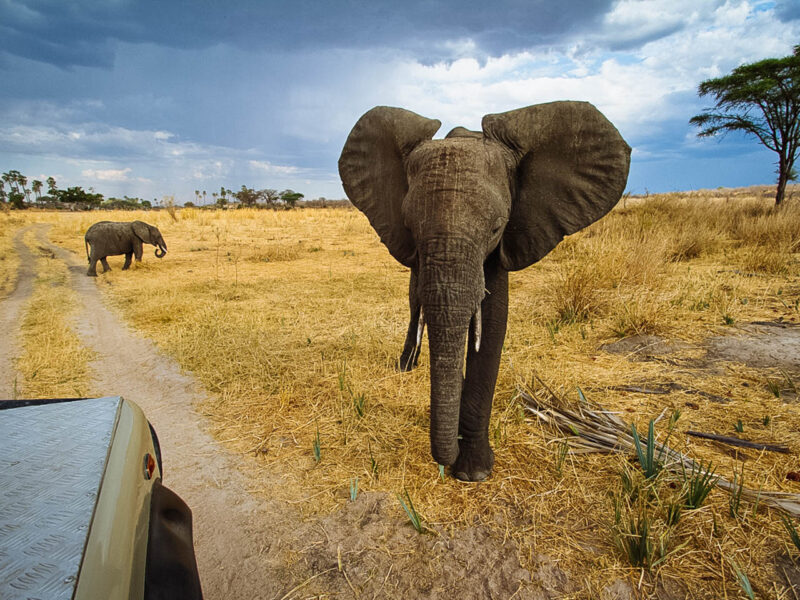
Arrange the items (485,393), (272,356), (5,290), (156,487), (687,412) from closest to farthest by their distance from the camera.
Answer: (156,487) < (485,393) < (687,412) < (272,356) < (5,290)

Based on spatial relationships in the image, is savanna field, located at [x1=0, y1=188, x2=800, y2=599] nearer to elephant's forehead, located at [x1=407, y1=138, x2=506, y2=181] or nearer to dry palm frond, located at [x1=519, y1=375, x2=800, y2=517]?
dry palm frond, located at [x1=519, y1=375, x2=800, y2=517]

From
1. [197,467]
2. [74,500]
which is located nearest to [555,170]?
[74,500]

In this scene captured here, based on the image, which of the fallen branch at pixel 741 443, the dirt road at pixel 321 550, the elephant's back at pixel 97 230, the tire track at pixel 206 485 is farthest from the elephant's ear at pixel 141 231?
the fallen branch at pixel 741 443

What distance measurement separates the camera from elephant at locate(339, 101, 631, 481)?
78.3 inches

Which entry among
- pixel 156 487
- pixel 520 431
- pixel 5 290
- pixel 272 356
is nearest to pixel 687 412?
pixel 520 431

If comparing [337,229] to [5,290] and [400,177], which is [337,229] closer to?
[5,290]

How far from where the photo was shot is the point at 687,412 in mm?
3199

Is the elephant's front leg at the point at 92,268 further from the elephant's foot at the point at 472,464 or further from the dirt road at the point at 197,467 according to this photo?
the elephant's foot at the point at 472,464

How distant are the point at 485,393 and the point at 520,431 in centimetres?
72

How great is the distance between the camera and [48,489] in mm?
1059

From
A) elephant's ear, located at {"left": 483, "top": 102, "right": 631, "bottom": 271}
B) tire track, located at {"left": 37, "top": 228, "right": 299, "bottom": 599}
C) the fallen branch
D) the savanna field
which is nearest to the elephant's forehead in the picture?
elephant's ear, located at {"left": 483, "top": 102, "right": 631, "bottom": 271}

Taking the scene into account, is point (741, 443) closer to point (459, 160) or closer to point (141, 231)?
point (459, 160)

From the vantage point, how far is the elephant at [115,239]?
981 cm

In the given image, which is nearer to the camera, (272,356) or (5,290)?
(272,356)
